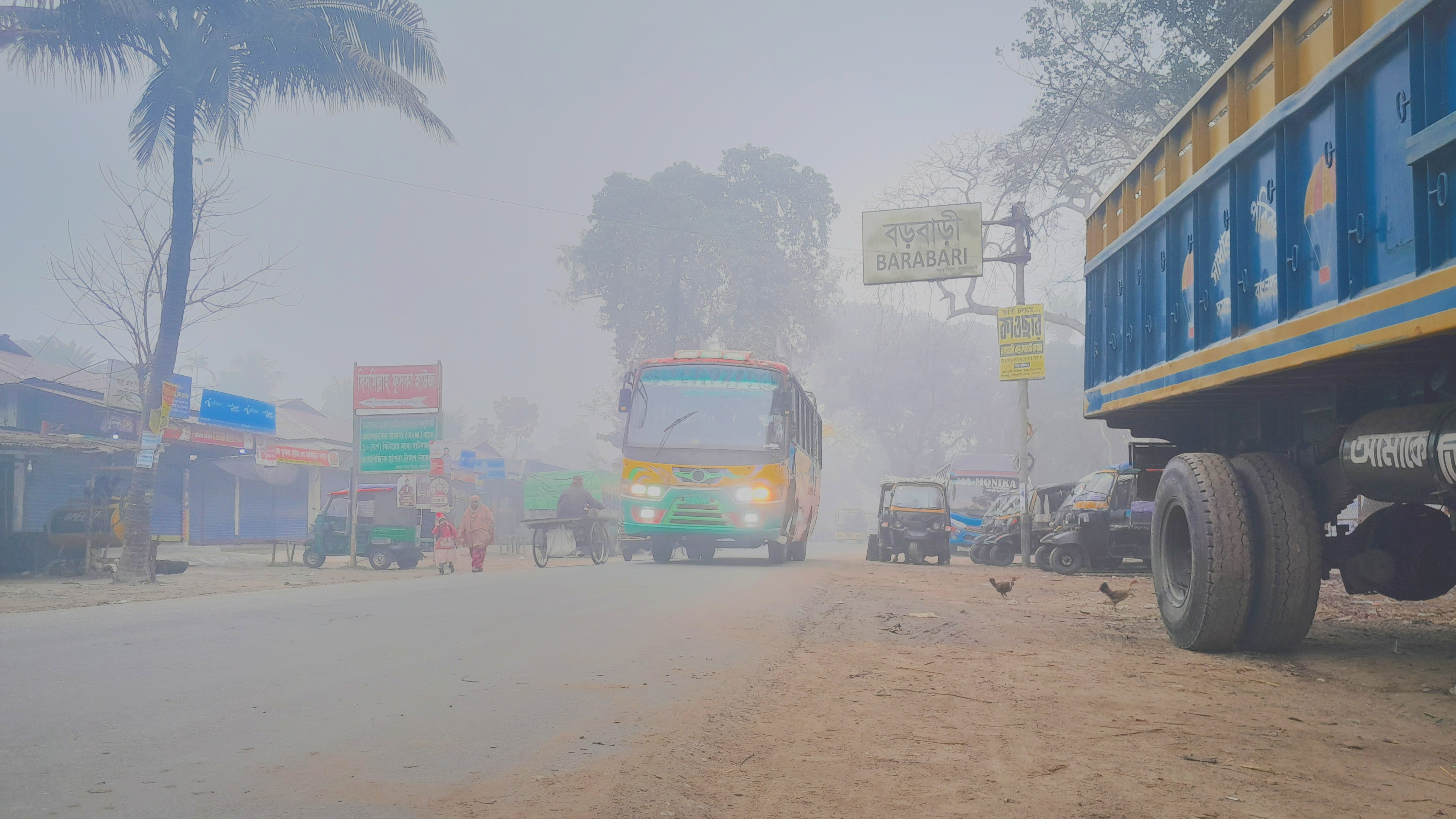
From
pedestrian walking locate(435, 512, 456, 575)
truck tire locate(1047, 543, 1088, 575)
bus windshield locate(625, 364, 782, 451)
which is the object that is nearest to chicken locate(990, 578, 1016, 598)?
truck tire locate(1047, 543, 1088, 575)

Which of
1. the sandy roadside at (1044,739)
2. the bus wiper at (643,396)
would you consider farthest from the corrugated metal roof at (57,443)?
the sandy roadside at (1044,739)

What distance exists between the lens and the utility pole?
20.9 metres

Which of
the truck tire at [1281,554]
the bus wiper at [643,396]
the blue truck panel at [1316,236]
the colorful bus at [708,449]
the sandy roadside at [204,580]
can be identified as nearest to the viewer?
the blue truck panel at [1316,236]

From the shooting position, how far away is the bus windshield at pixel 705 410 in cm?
1828

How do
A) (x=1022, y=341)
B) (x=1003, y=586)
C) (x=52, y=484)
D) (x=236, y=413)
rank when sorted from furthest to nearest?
(x=236, y=413) < (x=52, y=484) < (x=1022, y=341) < (x=1003, y=586)

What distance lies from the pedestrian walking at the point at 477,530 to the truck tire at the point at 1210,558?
15494mm

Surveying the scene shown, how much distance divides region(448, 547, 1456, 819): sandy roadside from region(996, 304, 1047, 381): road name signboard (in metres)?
13.1

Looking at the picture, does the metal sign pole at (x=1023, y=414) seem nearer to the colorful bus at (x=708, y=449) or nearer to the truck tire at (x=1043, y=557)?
the truck tire at (x=1043, y=557)

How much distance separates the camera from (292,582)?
1781cm

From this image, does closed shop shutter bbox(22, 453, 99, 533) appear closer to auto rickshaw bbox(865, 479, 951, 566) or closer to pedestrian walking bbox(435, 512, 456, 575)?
pedestrian walking bbox(435, 512, 456, 575)

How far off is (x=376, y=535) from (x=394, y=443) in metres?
2.36

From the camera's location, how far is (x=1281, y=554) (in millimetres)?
6348

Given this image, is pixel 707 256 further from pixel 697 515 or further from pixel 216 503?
pixel 697 515

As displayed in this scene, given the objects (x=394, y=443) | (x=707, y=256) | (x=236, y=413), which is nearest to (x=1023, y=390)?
(x=394, y=443)
